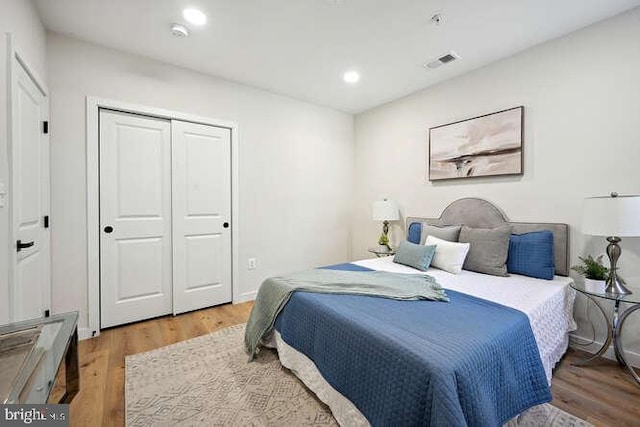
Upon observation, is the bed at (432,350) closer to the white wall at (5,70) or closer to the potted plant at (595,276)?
the potted plant at (595,276)

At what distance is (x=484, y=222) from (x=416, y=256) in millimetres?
816

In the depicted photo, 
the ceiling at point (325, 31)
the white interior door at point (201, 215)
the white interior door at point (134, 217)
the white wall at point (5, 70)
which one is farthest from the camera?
the white interior door at point (201, 215)

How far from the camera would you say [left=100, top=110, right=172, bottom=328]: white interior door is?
2531mm

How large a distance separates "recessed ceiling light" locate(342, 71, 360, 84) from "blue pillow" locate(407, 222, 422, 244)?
1.79 metres

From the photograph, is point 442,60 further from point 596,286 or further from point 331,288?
point 331,288

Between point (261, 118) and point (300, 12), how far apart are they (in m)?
1.48

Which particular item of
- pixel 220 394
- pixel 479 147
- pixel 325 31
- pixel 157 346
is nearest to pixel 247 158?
pixel 325 31

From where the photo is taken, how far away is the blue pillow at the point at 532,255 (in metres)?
2.26

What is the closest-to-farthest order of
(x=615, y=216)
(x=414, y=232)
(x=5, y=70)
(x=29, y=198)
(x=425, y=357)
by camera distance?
(x=425, y=357) → (x=5, y=70) → (x=615, y=216) → (x=29, y=198) → (x=414, y=232)

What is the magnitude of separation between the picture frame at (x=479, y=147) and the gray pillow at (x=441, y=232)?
1.87ft

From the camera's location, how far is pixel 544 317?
1744 mm

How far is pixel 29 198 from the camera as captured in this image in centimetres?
189

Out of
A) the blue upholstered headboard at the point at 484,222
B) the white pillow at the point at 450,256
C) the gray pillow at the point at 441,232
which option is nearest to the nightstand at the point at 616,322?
the blue upholstered headboard at the point at 484,222

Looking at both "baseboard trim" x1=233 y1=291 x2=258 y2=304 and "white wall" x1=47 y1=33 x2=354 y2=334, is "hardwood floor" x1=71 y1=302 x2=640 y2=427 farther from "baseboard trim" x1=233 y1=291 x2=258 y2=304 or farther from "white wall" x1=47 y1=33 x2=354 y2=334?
"baseboard trim" x1=233 y1=291 x2=258 y2=304
